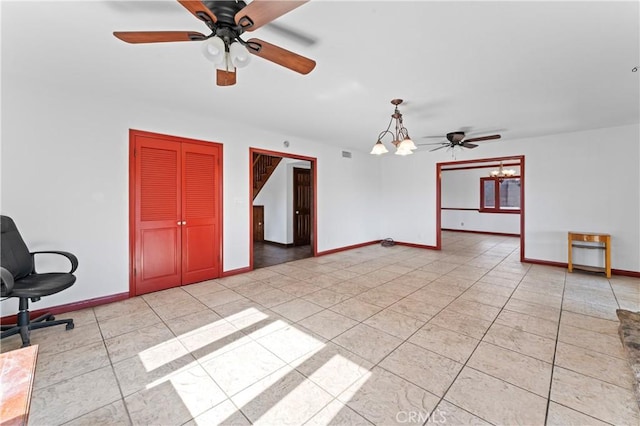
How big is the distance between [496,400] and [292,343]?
Answer: 151 cm

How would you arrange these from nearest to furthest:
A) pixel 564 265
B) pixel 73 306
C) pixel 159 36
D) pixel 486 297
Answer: pixel 159 36 → pixel 73 306 → pixel 486 297 → pixel 564 265

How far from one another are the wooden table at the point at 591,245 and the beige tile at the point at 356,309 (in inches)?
156

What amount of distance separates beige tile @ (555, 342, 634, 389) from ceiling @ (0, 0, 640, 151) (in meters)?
2.50

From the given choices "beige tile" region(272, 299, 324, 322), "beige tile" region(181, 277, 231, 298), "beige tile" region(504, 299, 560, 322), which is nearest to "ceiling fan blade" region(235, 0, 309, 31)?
"beige tile" region(272, 299, 324, 322)

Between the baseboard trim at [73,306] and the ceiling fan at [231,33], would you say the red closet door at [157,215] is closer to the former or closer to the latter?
the baseboard trim at [73,306]

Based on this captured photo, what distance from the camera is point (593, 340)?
236 centimetres

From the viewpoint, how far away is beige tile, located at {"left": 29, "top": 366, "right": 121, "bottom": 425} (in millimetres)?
1575

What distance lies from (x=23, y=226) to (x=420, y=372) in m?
4.03

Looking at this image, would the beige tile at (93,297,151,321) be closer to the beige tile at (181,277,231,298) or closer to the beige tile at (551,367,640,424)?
the beige tile at (181,277,231,298)

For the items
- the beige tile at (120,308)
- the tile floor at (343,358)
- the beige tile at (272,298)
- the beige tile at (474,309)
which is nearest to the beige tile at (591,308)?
the tile floor at (343,358)

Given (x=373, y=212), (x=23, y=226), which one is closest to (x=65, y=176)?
(x=23, y=226)

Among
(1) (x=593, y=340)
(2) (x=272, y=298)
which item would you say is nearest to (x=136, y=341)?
(2) (x=272, y=298)

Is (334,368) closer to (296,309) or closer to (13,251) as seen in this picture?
(296,309)

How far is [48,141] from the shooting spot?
2.88 meters
